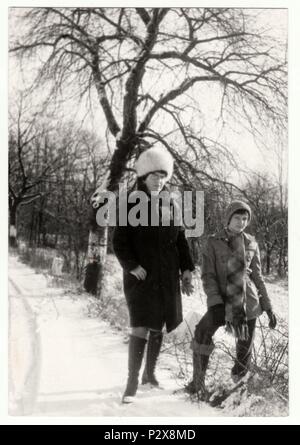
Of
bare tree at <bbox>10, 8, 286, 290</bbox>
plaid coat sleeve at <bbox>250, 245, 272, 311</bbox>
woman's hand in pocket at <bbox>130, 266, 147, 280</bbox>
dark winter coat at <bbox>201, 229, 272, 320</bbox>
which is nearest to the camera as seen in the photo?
woman's hand in pocket at <bbox>130, 266, 147, 280</bbox>

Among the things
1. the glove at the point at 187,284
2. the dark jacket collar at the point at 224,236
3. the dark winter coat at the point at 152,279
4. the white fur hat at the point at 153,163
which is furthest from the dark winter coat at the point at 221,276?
the white fur hat at the point at 153,163

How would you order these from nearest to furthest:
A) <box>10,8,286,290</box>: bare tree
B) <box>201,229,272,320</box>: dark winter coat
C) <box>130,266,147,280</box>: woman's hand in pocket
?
<box>130,266,147,280</box>: woman's hand in pocket
<box>201,229,272,320</box>: dark winter coat
<box>10,8,286,290</box>: bare tree

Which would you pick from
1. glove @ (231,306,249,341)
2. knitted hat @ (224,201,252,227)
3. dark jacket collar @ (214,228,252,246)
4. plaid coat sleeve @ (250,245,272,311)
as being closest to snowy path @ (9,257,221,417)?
glove @ (231,306,249,341)

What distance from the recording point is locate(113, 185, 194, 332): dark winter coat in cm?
338

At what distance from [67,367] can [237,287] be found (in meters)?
1.57

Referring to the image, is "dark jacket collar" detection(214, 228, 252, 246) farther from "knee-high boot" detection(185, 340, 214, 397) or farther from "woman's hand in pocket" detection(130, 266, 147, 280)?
"knee-high boot" detection(185, 340, 214, 397)

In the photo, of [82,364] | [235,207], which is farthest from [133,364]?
[235,207]

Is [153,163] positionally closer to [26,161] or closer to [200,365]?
[200,365]

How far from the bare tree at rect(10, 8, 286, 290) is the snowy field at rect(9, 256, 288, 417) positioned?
1.35 meters

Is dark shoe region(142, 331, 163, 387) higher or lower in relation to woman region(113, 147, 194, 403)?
lower

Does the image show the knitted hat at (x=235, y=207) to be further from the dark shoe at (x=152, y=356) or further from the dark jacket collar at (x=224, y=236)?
the dark shoe at (x=152, y=356)
